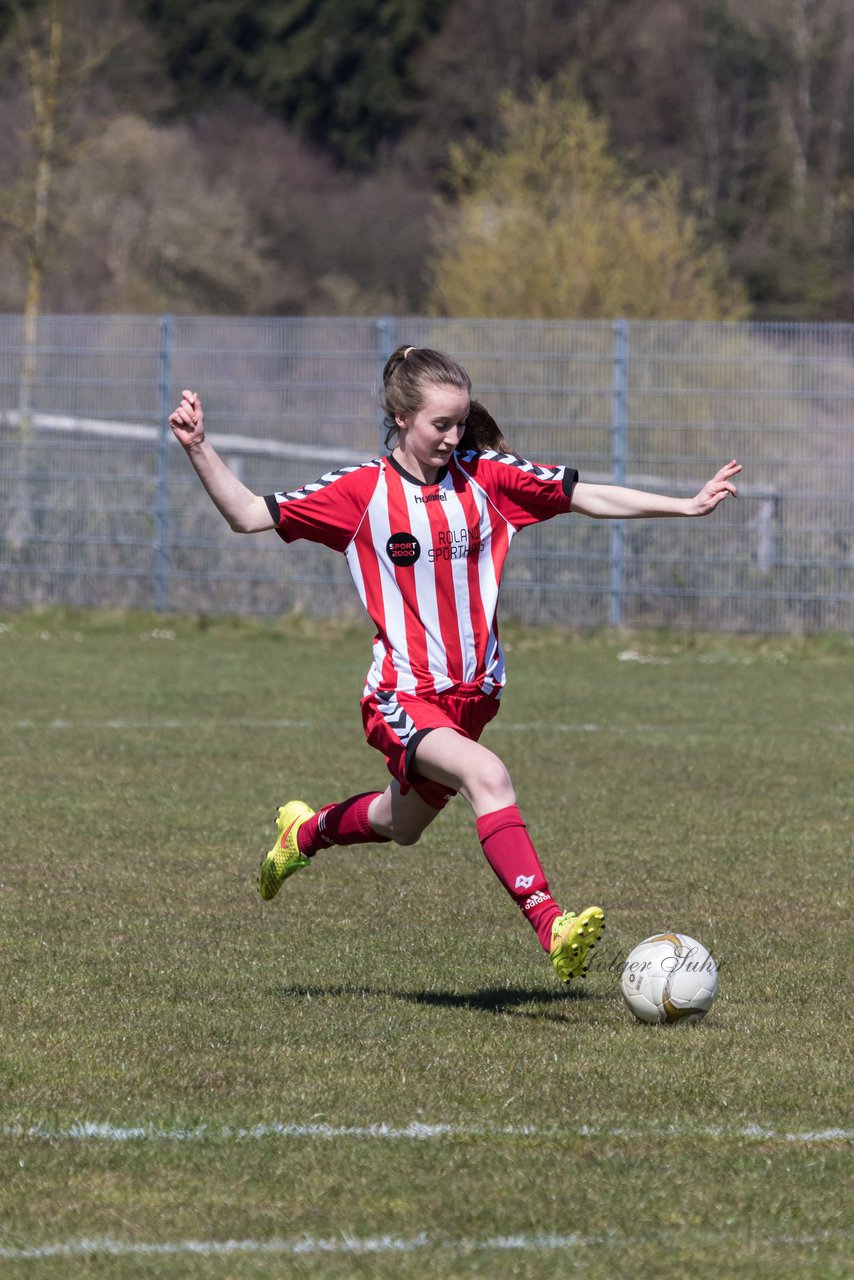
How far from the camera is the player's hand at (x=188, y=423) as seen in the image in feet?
19.4

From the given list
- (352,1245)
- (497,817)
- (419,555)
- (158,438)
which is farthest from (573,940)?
(158,438)

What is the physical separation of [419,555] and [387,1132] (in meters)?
2.00

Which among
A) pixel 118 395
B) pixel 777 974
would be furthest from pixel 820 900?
pixel 118 395

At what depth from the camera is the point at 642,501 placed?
6.23 m

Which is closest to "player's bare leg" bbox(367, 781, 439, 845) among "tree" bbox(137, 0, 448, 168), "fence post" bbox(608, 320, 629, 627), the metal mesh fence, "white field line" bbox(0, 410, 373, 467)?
the metal mesh fence

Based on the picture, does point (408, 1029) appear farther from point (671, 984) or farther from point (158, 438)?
point (158, 438)

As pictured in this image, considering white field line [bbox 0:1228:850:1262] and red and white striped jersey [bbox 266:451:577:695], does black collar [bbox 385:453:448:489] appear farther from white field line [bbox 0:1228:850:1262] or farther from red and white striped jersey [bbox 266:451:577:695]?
white field line [bbox 0:1228:850:1262]

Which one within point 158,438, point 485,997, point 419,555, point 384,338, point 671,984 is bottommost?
point 485,997

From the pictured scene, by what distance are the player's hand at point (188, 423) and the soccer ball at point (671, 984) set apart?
1.88 meters

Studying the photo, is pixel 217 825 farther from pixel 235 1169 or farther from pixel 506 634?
pixel 506 634

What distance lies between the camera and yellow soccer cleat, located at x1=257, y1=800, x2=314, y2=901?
6.66 m

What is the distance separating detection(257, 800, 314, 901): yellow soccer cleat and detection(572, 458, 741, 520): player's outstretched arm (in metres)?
1.36

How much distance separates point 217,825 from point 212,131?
55.1 meters

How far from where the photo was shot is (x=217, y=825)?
29.6 ft
